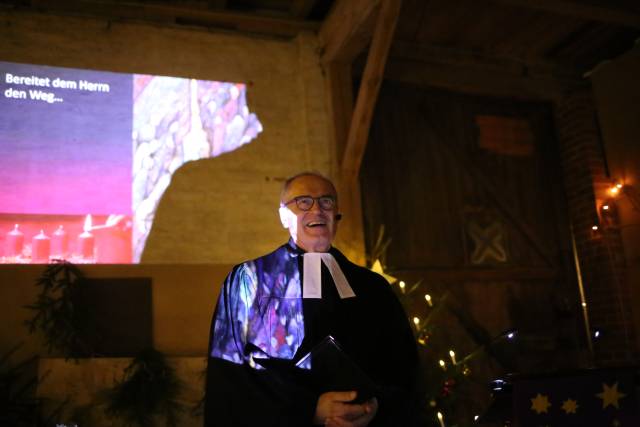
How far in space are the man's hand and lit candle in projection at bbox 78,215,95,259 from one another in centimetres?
367

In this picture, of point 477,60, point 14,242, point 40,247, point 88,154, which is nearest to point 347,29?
point 477,60

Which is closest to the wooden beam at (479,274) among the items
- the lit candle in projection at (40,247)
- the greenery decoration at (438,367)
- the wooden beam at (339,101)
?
the greenery decoration at (438,367)

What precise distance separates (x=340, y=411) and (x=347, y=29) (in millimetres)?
4444

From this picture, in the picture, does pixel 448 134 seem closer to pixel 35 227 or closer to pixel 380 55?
pixel 380 55

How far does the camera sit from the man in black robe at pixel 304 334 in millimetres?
2105

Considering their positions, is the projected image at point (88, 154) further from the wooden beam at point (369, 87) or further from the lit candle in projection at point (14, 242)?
the wooden beam at point (369, 87)

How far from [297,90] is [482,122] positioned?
226 cm

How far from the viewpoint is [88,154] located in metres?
5.41

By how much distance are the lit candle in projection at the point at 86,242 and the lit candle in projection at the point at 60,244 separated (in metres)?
0.10

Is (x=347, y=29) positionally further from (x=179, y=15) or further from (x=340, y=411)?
(x=340, y=411)

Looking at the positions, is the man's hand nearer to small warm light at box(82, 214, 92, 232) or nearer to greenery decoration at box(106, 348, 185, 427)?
greenery decoration at box(106, 348, 185, 427)

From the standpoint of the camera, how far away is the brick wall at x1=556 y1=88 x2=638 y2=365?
643cm

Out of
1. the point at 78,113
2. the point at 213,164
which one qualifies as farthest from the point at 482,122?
the point at 78,113

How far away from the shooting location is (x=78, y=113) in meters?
5.47
